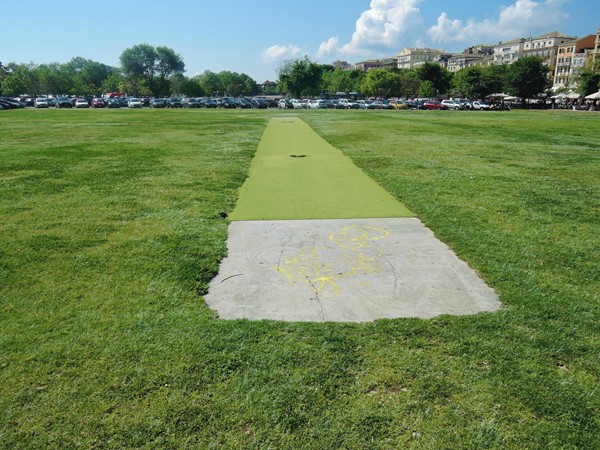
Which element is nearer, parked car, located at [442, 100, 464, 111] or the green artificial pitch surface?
the green artificial pitch surface

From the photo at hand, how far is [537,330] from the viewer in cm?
384

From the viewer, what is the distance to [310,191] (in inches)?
359

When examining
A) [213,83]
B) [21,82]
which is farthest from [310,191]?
[213,83]

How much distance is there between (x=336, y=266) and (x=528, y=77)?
85677 millimetres

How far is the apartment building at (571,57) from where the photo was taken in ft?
367

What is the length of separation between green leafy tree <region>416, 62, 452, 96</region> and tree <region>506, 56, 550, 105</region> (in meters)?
33.2

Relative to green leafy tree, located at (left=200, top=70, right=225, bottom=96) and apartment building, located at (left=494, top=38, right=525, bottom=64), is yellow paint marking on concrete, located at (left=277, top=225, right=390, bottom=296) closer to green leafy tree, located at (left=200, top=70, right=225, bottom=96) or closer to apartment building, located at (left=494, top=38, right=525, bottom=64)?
green leafy tree, located at (left=200, top=70, right=225, bottom=96)

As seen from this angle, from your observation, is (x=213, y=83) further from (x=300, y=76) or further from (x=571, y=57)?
(x=571, y=57)

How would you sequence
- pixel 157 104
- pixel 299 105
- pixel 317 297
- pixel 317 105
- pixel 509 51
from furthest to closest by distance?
1. pixel 509 51
2. pixel 157 104
3. pixel 299 105
4. pixel 317 105
5. pixel 317 297

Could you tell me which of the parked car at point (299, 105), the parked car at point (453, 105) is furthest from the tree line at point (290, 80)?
the parked car at point (299, 105)

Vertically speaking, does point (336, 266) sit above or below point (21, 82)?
below

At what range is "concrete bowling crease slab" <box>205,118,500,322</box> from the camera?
4.25 metres

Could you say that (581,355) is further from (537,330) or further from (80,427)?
(80,427)

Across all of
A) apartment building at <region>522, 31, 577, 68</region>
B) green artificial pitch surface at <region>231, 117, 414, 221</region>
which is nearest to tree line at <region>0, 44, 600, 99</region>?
apartment building at <region>522, 31, 577, 68</region>
